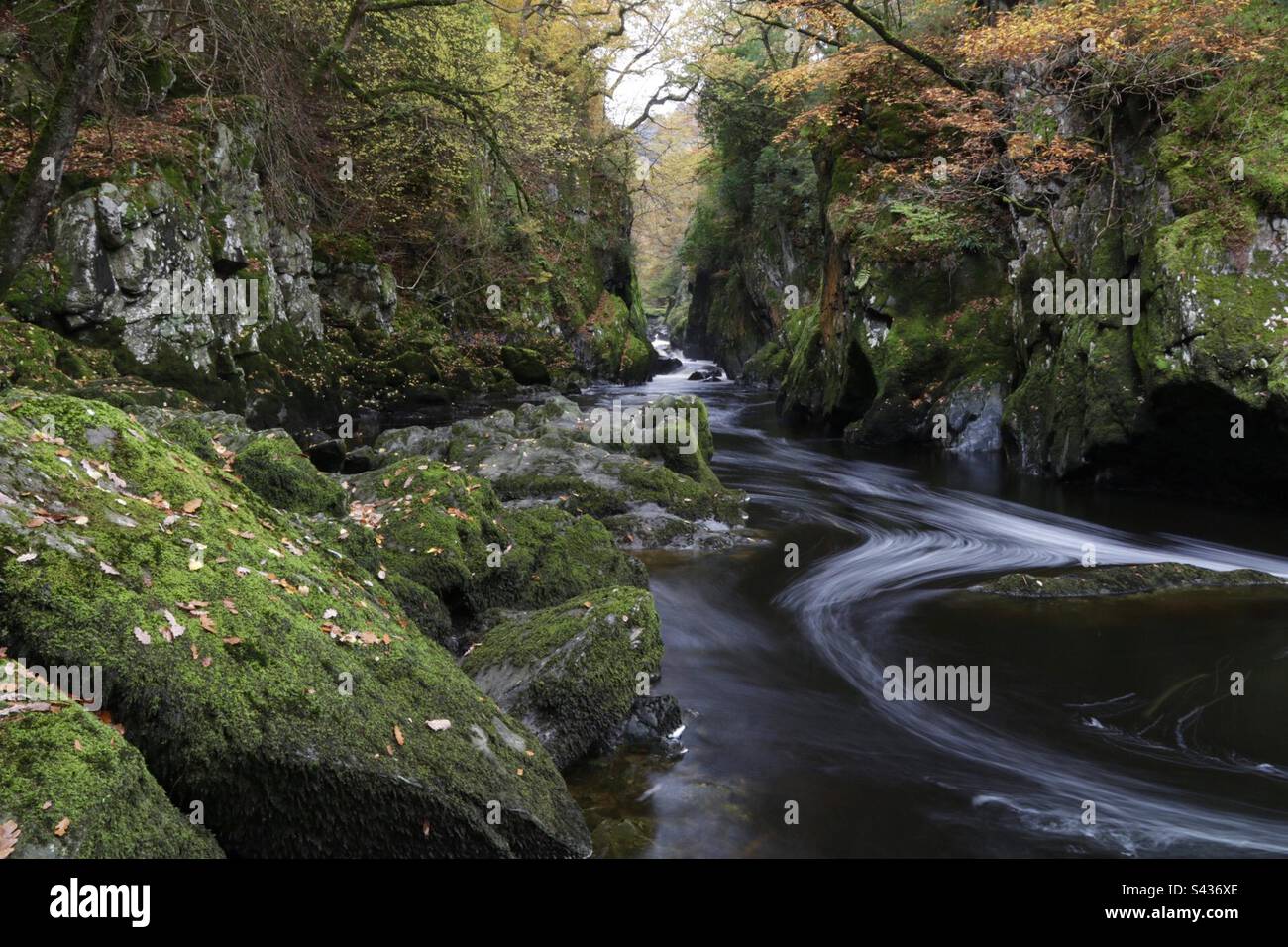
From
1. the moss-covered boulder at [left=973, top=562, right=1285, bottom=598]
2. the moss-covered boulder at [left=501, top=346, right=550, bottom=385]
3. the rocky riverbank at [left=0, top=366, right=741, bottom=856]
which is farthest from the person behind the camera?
the moss-covered boulder at [left=501, top=346, right=550, bottom=385]

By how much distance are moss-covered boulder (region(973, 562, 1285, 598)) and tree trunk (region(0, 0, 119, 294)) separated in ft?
29.7

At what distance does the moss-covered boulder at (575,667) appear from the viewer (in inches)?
189

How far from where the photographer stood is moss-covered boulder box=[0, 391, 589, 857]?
282cm

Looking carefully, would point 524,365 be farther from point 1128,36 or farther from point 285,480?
point 285,480

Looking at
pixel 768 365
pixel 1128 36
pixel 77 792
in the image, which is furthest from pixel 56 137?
pixel 768 365

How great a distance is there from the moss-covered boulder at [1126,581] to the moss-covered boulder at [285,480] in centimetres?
610

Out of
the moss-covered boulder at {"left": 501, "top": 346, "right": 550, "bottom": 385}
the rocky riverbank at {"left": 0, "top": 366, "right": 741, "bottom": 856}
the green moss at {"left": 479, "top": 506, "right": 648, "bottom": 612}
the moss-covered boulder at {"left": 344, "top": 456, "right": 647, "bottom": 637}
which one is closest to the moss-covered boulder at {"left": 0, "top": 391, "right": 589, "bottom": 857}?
the rocky riverbank at {"left": 0, "top": 366, "right": 741, "bottom": 856}

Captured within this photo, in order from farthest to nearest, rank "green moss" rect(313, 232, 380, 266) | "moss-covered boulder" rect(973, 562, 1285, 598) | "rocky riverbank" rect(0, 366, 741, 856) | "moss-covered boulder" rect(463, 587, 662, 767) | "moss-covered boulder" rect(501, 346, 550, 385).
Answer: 1. "moss-covered boulder" rect(501, 346, 550, 385)
2. "green moss" rect(313, 232, 380, 266)
3. "moss-covered boulder" rect(973, 562, 1285, 598)
4. "moss-covered boulder" rect(463, 587, 662, 767)
5. "rocky riverbank" rect(0, 366, 741, 856)

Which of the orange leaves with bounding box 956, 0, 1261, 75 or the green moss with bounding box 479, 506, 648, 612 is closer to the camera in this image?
the green moss with bounding box 479, 506, 648, 612

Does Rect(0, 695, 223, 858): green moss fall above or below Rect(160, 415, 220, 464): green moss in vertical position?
below

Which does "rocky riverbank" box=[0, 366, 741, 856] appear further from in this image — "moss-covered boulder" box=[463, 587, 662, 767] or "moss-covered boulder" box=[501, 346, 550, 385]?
"moss-covered boulder" box=[501, 346, 550, 385]

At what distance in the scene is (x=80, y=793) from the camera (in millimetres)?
2311

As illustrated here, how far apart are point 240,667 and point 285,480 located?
390cm

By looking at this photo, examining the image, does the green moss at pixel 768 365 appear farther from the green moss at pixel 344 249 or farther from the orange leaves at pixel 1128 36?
the orange leaves at pixel 1128 36
